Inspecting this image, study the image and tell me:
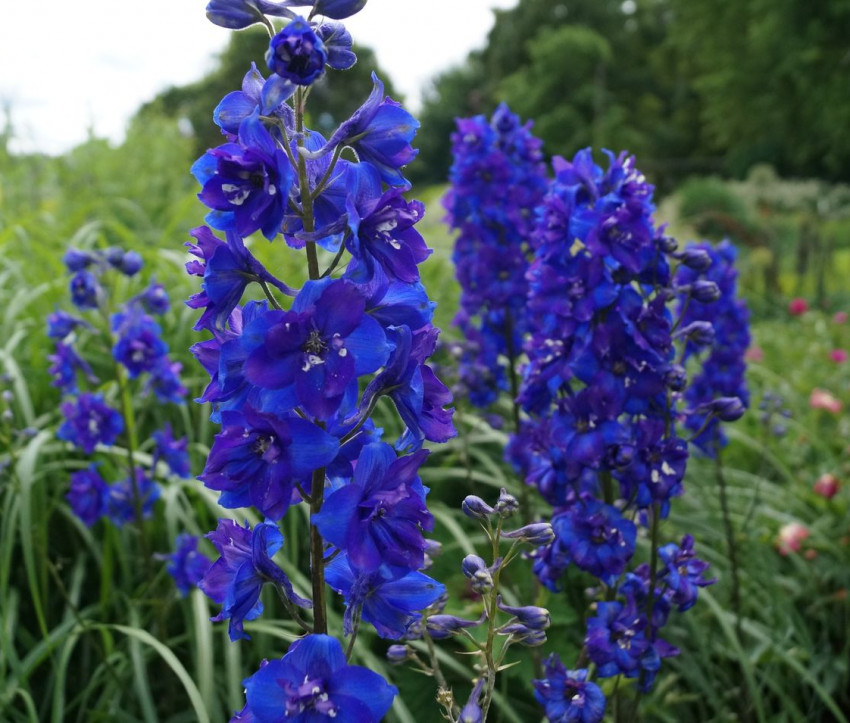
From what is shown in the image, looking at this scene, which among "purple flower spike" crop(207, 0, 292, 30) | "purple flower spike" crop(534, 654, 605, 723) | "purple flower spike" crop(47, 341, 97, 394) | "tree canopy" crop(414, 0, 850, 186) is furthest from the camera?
"tree canopy" crop(414, 0, 850, 186)

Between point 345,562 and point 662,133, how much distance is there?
3274 cm

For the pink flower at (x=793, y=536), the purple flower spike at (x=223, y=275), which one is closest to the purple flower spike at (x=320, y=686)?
the purple flower spike at (x=223, y=275)

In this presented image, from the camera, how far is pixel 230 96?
1217mm

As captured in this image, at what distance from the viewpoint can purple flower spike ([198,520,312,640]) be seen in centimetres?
120

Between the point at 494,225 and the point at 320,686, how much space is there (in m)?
2.46

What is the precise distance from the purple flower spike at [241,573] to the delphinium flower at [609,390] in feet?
3.02

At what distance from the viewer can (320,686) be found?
107 centimetres

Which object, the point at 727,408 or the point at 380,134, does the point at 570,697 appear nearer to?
the point at 727,408

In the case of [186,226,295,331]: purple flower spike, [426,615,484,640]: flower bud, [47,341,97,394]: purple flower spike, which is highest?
[47,341,97,394]: purple flower spike

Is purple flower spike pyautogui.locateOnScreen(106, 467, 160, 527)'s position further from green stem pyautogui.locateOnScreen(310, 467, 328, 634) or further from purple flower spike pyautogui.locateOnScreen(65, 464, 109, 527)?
green stem pyautogui.locateOnScreen(310, 467, 328, 634)

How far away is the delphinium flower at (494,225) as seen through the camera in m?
3.17

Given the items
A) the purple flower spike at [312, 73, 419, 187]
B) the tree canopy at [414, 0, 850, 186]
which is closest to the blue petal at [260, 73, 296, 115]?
the purple flower spike at [312, 73, 419, 187]

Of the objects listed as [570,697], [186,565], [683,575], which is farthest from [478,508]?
[186,565]

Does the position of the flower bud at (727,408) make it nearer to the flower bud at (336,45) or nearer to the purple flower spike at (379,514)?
the purple flower spike at (379,514)
